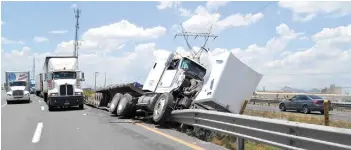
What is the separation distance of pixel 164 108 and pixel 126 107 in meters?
3.96

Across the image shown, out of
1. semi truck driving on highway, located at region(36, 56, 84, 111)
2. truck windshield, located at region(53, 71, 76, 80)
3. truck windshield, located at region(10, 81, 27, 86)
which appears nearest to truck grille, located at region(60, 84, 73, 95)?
semi truck driving on highway, located at region(36, 56, 84, 111)

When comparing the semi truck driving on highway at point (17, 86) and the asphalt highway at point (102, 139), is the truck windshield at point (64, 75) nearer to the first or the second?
the semi truck driving on highway at point (17, 86)

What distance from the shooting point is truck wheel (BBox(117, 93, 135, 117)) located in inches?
613

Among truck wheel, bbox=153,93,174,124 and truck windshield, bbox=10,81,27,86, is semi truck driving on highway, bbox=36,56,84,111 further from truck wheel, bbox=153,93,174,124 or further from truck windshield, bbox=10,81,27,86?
truck wheel, bbox=153,93,174,124

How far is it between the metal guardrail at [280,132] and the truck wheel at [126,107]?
631 cm

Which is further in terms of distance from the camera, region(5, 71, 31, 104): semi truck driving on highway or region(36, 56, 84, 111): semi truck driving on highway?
region(5, 71, 31, 104): semi truck driving on highway

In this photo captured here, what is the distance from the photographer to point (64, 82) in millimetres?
25188

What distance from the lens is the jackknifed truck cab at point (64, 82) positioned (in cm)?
2456

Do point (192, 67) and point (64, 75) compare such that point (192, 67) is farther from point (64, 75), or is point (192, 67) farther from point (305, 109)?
point (305, 109)

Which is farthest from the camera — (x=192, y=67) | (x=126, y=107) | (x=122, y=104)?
(x=122, y=104)

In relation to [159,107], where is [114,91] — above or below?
above

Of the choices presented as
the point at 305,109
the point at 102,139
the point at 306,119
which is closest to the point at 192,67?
the point at 102,139

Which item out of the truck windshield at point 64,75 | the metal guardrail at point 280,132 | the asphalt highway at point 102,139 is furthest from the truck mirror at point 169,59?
the truck windshield at point 64,75

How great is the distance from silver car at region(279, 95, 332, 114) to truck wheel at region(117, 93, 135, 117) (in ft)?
54.0
